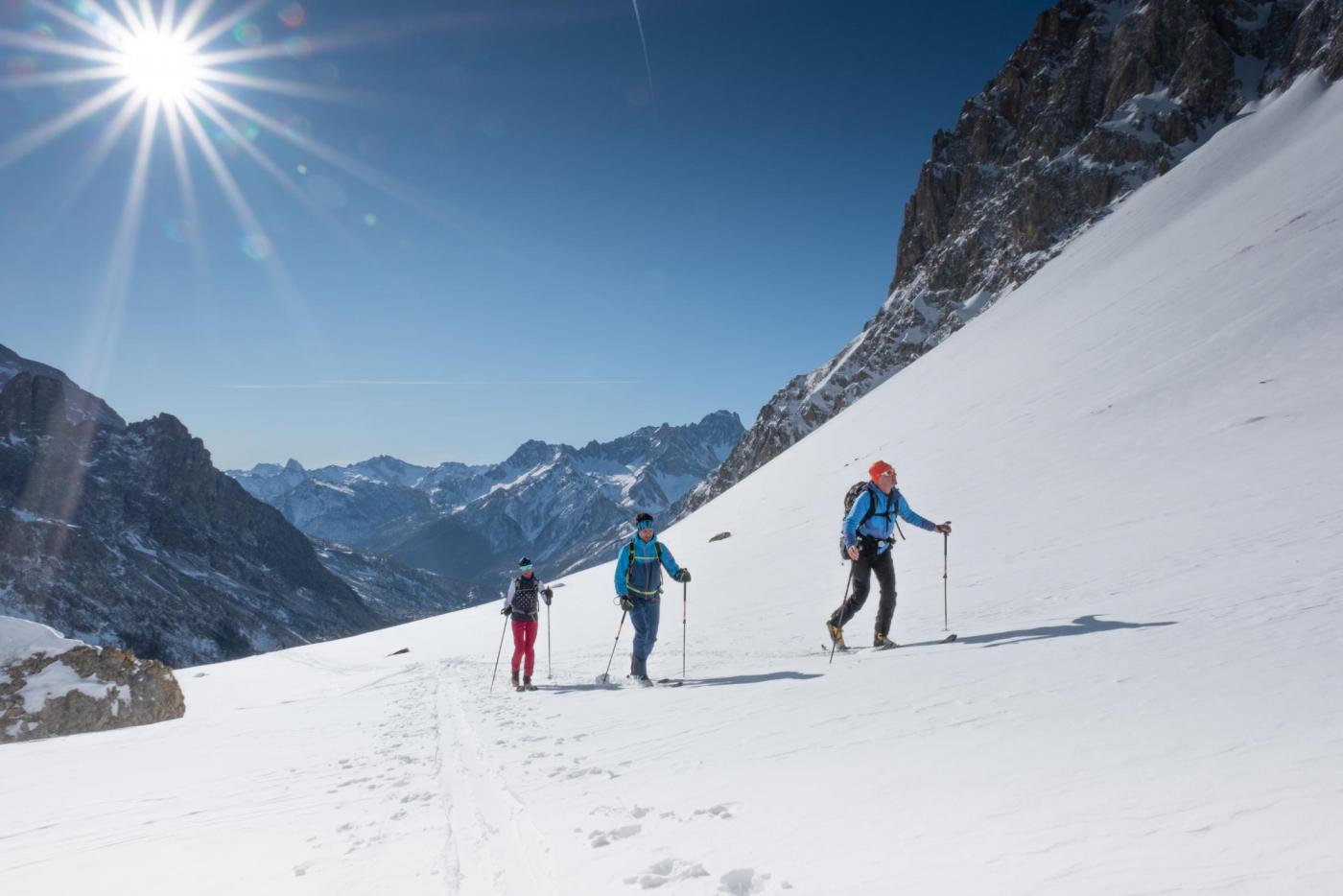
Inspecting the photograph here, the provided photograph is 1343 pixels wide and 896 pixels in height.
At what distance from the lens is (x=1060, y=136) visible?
4141 inches

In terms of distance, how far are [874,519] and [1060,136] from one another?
123 m

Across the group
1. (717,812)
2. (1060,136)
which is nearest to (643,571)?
(717,812)

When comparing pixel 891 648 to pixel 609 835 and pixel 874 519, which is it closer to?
pixel 874 519

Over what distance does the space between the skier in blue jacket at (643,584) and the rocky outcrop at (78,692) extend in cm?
1031

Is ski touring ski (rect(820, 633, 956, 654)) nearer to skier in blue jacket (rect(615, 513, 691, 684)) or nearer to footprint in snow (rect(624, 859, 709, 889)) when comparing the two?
skier in blue jacket (rect(615, 513, 691, 684))

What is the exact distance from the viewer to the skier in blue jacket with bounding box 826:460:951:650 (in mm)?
9695

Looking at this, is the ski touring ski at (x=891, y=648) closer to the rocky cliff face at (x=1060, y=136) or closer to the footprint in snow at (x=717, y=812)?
the footprint in snow at (x=717, y=812)

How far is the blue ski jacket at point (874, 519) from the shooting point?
31.5 feet

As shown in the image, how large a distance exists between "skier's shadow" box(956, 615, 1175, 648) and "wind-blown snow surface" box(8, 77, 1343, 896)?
59 millimetres

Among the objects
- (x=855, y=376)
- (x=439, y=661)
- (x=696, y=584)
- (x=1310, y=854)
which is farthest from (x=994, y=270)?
(x=1310, y=854)

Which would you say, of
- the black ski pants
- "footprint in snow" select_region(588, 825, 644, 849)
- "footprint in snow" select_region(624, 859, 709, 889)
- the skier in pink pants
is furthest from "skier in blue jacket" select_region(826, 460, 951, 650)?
"footprint in snow" select_region(624, 859, 709, 889)

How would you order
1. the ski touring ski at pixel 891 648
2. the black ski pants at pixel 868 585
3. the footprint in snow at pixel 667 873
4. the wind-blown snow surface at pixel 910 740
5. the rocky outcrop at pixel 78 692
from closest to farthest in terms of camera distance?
the wind-blown snow surface at pixel 910 740, the footprint in snow at pixel 667 873, the ski touring ski at pixel 891 648, the black ski pants at pixel 868 585, the rocky outcrop at pixel 78 692

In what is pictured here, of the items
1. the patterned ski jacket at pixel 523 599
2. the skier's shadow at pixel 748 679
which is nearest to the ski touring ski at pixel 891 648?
the skier's shadow at pixel 748 679

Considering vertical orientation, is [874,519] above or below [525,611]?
above
